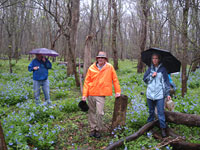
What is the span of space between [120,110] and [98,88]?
699mm

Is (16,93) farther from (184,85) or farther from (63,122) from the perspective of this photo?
(184,85)

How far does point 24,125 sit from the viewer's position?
3715 mm

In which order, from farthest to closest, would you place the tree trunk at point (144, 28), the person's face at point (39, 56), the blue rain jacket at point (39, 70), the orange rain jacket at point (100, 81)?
1. the tree trunk at point (144, 28)
2. the person's face at point (39, 56)
3. the blue rain jacket at point (39, 70)
4. the orange rain jacket at point (100, 81)

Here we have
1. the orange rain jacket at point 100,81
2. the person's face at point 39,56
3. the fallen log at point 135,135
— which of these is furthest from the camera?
the person's face at point 39,56

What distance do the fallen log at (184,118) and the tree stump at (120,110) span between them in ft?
2.97

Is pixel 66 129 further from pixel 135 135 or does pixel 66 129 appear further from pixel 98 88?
pixel 135 135

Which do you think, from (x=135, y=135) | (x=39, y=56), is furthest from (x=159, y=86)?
(x=39, y=56)

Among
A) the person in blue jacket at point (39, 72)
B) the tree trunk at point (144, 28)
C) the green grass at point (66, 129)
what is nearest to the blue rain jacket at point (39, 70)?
the person in blue jacket at point (39, 72)

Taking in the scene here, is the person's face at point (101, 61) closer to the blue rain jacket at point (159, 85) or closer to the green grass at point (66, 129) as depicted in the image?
the blue rain jacket at point (159, 85)

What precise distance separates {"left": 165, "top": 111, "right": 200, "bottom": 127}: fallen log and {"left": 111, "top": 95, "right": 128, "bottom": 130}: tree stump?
Result: 905mm

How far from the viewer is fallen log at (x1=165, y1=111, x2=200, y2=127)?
3350mm

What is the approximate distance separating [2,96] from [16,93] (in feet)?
1.66

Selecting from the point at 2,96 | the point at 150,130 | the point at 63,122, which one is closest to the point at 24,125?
the point at 63,122

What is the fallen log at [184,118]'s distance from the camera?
3350mm
